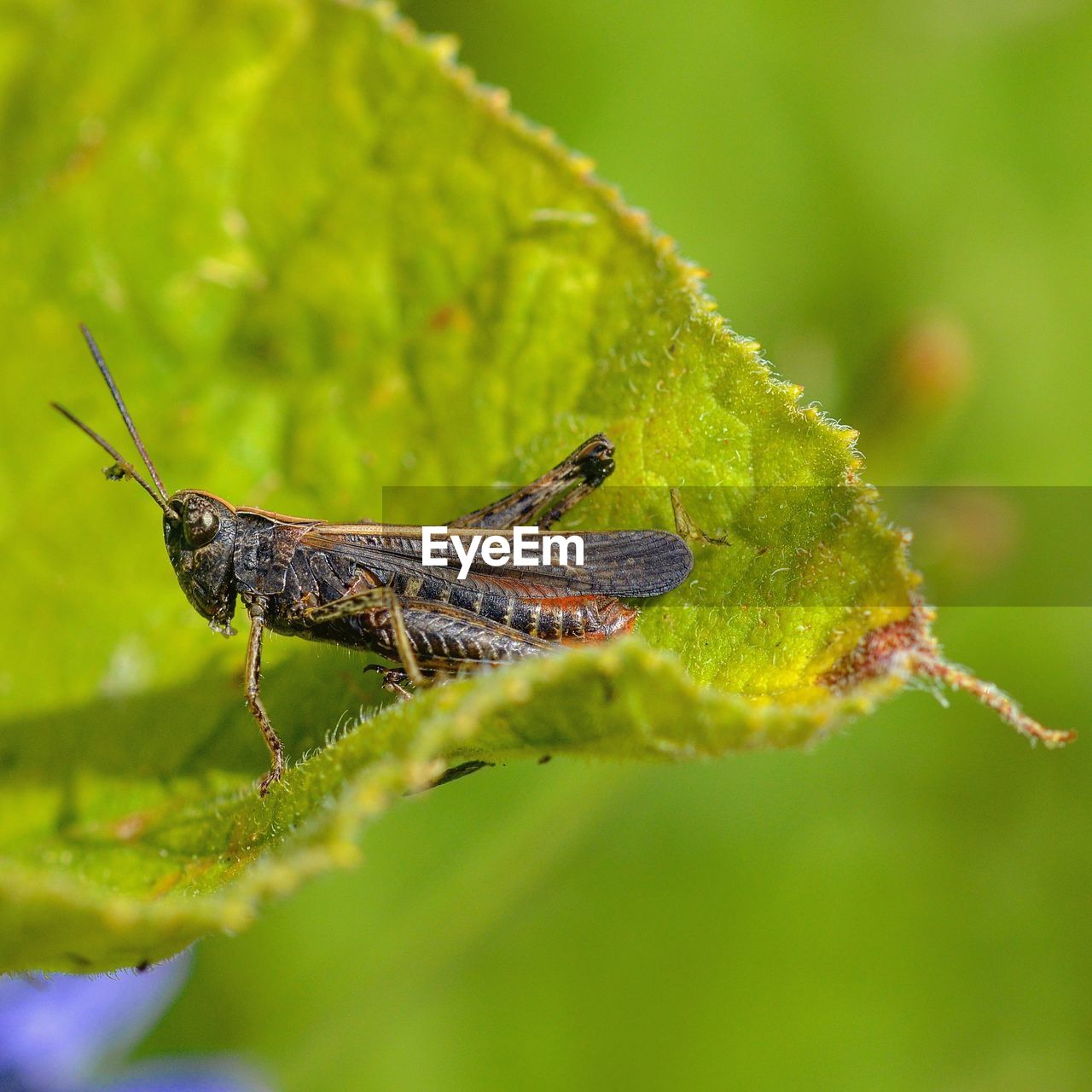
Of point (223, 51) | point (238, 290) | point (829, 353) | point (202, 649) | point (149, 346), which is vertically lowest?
point (202, 649)

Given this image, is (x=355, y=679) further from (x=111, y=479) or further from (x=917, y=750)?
(x=917, y=750)

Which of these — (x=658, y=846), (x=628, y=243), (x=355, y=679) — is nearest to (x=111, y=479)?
(x=355, y=679)

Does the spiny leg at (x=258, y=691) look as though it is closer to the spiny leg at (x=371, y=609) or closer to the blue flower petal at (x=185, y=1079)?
the spiny leg at (x=371, y=609)

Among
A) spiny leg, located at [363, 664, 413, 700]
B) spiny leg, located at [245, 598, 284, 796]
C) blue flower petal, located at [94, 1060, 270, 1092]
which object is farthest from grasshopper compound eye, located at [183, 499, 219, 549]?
blue flower petal, located at [94, 1060, 270, 1092]

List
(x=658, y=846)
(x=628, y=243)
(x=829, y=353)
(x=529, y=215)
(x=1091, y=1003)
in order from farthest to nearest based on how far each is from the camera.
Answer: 1. (x=658, y=846)
2. (x=1091, y=1003)
3. (x=829, y=353)
4. (x=529, y=215)
5. (x=628, y=243)

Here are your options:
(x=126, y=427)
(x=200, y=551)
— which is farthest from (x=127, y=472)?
(x=200, y=551)

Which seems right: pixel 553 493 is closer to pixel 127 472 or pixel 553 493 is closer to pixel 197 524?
pixel 197 524
